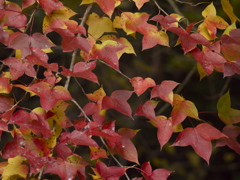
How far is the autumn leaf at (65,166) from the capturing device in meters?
0.93

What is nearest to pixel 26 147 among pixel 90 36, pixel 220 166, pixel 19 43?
pixel 19 43

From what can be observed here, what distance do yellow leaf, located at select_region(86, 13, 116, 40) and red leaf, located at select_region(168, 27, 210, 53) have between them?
0.73 ft

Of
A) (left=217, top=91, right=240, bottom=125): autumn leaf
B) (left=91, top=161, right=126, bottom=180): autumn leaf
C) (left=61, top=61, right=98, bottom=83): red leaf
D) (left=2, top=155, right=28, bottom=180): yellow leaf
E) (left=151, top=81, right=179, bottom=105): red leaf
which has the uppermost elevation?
(left=61, top=61, right=98, bottom=83): red leaf

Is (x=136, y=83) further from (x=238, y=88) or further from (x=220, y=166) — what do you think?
(x=220, y=166)

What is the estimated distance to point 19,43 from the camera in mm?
1048

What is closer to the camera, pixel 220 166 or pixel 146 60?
pixel 146 60

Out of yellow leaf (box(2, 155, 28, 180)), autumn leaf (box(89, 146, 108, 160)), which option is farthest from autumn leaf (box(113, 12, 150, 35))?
yellow leaf (box(2, 155, 28, 180))

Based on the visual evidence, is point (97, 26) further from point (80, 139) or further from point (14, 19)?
point (80, 139)

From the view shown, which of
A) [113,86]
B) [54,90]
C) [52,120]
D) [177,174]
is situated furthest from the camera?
[177,174]

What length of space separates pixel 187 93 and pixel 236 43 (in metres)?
0.68

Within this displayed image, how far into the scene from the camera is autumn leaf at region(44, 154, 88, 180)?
934 millimetres

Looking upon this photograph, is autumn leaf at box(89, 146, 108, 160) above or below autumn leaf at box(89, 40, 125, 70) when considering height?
below

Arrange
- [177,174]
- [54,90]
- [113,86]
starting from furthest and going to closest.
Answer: [177,174] → [113,86] → [54,90]

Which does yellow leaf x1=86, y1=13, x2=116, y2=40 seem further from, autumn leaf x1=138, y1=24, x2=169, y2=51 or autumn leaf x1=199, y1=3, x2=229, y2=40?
autumn leaf x1=199, y1=3, x2=229, y2=40
